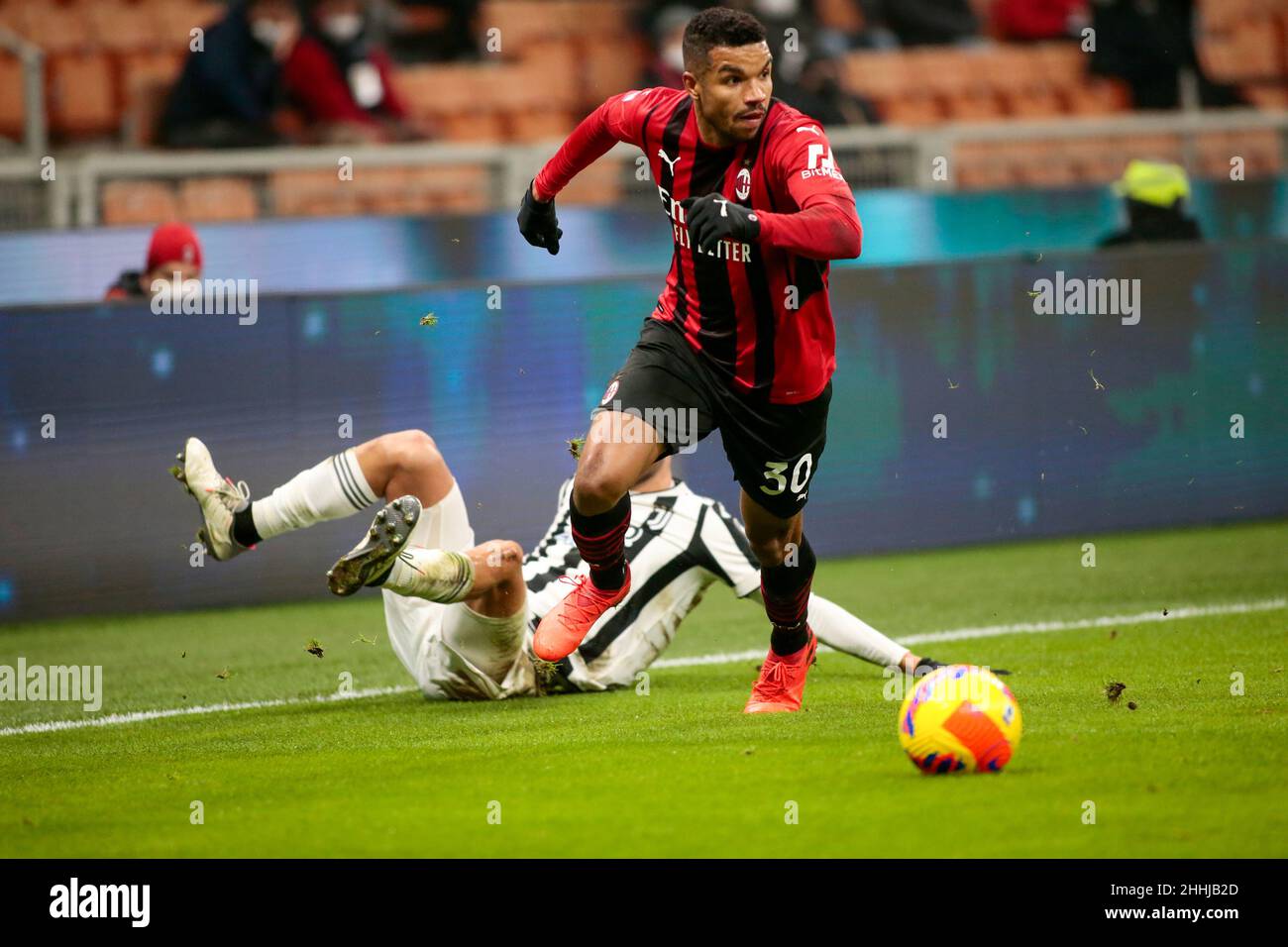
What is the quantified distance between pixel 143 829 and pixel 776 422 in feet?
7.96

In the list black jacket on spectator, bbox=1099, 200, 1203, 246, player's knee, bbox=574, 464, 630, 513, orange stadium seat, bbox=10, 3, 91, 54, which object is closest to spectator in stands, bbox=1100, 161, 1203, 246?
black jacket on spectator, bbox=1099, 200, 1203, 246

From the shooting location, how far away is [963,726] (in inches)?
207

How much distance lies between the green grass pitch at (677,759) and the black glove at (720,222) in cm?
152

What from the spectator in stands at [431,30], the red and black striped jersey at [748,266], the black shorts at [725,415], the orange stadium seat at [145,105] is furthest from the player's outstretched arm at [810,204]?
the spectator in stands at [431,30]

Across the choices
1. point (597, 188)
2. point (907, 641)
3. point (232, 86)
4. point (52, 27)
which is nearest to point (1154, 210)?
point (597, 188)

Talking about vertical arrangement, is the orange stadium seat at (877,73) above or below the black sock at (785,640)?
above

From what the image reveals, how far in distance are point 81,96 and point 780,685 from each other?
10258mm

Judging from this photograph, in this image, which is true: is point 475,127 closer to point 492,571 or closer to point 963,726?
point 492,571

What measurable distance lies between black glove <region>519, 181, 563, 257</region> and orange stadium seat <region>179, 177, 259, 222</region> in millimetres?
6518

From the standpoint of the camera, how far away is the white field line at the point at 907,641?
7207 mm

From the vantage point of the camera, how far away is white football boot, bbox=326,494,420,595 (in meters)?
6.04

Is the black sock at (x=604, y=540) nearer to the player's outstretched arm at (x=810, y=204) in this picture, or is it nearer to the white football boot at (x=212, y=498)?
the player's outstretched arm at (x=810, y=204)

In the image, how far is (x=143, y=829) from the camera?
504 centimetres
